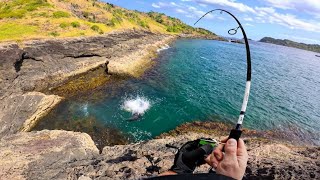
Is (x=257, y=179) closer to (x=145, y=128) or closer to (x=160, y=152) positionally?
(x=160, y=152)

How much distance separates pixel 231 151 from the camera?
3.75 m

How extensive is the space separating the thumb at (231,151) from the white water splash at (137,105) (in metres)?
29.1

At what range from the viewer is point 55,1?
73312mm

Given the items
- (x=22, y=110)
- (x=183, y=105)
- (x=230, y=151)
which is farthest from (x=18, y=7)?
(x=230, y=151)

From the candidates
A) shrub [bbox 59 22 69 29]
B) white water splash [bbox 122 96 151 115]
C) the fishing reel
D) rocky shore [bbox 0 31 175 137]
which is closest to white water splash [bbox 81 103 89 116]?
rocky shore [bbox 0 31 175 137]

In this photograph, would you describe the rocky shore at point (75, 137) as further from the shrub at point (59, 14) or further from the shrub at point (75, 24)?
the shrub at point (59, 14)

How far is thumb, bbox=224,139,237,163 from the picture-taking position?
12.2 feet

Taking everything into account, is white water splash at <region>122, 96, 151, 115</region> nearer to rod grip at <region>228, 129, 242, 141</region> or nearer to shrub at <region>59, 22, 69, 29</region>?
shrub at <region>59, 22, 69, 29</region>

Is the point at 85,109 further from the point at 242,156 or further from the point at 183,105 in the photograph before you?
the point at 242,156

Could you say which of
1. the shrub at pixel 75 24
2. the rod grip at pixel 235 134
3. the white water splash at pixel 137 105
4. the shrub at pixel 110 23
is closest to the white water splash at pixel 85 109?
the white water splash at pixel 137 105

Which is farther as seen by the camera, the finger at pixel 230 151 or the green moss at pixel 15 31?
the green moss at pixel 15 31

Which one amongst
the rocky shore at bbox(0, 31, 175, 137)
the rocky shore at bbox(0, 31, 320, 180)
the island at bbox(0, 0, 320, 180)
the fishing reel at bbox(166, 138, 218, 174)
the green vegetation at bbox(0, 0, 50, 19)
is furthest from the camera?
the green vegetation at bbox(0, 0, 50, 19)

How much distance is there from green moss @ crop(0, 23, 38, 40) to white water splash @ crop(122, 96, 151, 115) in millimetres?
20015

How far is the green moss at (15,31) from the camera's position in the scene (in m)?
41.6
